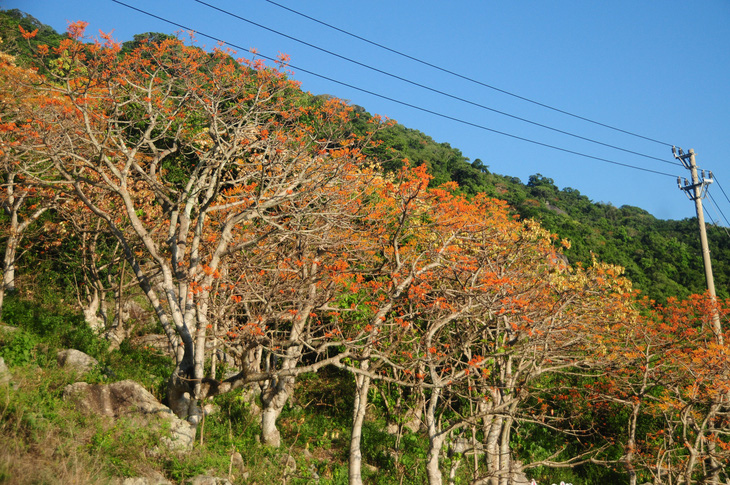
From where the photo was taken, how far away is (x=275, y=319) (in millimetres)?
8484

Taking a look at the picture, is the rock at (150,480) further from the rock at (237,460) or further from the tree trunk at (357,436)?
the tree trunk at (357,436)

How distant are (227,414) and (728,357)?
9.77m

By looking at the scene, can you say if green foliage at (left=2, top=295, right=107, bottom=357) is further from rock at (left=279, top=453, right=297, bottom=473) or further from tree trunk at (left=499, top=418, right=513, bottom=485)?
tree trunk at (left=499, top=418, right=513, bottom=485)

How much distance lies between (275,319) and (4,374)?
374 cm

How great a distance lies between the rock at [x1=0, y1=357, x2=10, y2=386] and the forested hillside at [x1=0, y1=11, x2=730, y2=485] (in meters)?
0.16

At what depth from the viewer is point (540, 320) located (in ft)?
30.4

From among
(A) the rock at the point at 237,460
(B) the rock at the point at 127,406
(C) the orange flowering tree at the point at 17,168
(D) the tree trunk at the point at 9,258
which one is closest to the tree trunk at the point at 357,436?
(A) the rock at the point at 237,460

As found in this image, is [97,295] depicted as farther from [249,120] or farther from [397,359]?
[397,359]

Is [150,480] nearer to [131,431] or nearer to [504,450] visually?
[131,431]

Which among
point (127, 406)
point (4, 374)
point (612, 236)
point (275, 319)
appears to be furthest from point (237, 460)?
point (612, 236)

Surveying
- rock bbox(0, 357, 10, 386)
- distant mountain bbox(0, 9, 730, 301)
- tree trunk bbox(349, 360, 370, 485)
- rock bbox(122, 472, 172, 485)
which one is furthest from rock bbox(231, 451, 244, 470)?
distant mountain bbox(0, 9, 730, 301)

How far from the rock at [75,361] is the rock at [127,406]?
986 millimetres

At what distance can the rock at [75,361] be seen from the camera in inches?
328

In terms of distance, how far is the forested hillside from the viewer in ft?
24.1
